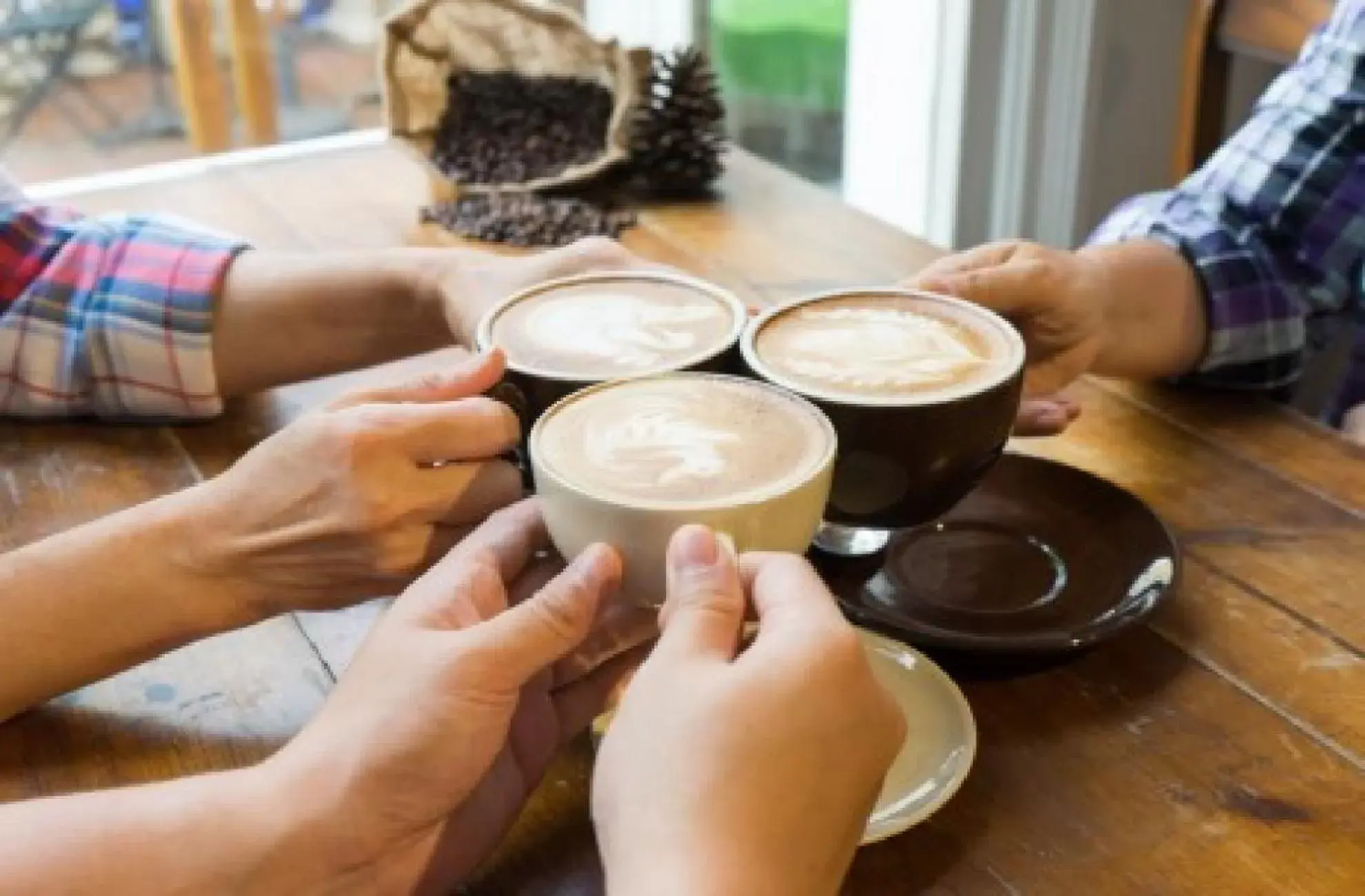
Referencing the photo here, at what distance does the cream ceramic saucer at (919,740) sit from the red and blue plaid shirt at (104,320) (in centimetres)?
53

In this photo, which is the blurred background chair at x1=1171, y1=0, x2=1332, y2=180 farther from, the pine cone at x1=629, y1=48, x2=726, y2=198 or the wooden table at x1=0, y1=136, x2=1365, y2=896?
the wooden table at x1=0, y1=136, x2=1365, y2=896

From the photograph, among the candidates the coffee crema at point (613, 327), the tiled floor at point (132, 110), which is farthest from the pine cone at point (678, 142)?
the tiled floor at point (132, 110)

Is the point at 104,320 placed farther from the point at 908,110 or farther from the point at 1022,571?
the point at 908,110

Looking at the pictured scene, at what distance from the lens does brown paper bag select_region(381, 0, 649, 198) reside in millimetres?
1406

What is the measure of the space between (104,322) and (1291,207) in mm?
864

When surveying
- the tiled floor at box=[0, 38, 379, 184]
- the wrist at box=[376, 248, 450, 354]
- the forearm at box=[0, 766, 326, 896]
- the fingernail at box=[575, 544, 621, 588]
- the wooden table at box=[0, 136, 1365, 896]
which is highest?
the fingernail at box=[575, 544, 621, 588]

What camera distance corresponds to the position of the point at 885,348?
74 centimetres

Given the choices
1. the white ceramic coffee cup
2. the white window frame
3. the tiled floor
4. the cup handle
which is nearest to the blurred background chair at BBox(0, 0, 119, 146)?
the tiled floor

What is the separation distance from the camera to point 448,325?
3.35 feet

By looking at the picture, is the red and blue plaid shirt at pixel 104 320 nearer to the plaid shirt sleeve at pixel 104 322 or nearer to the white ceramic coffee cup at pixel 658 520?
the plaid shirt sleeve at pixel 104 322

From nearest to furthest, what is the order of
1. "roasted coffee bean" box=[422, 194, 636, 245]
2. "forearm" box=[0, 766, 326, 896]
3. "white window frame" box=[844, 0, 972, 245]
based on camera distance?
"forearm" box=[0, 766, 326, 896] → "roasted coffee bean" box=[422, 194, 636, 245] → "white window frame" box=[844, 0, 972, 245]

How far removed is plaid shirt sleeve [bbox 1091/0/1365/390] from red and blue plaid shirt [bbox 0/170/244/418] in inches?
26.9

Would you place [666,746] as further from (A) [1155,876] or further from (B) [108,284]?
(B) [108,284]

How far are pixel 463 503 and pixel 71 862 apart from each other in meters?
0.24
